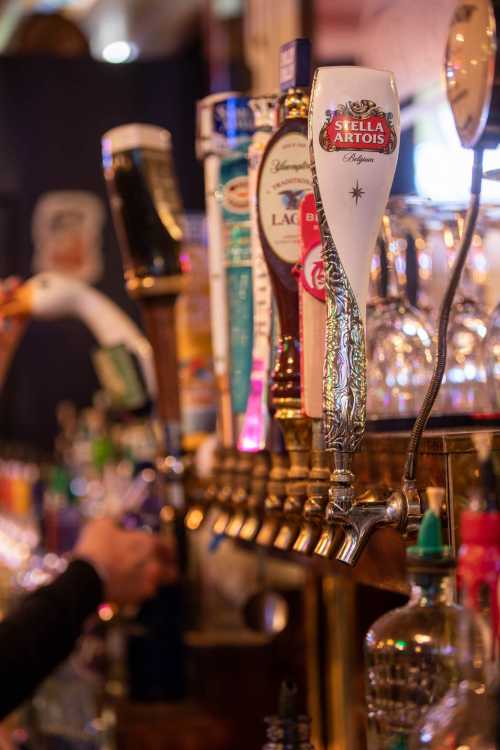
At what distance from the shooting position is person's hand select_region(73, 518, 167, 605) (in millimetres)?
2502

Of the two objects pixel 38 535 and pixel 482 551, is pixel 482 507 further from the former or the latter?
pixel 38 535

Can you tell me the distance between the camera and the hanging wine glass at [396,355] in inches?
55.9

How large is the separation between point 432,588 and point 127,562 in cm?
162

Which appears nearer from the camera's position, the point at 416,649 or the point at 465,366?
the point at 416,649

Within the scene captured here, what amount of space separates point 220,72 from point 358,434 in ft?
15.0

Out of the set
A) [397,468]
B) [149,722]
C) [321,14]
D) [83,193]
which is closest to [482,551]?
[397,468]

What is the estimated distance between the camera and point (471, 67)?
1196 millimetres

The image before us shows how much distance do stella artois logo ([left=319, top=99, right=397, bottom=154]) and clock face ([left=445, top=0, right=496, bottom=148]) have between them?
0.15 metres

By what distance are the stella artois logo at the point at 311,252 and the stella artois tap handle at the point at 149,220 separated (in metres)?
0.81

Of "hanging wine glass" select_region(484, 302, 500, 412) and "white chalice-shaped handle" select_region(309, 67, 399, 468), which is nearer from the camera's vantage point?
"white chalice-shaped handle" select_region(309, 67, 399, 468)

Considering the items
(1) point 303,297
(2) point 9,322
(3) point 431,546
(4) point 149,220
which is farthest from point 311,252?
(2) point 9,322

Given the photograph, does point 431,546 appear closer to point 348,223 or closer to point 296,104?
point 348,223

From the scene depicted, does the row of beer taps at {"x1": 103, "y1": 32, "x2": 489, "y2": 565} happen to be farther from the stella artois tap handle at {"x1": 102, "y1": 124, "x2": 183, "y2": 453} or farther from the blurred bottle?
the stella artois tap handle at {"x1": 102, "y1": 124, "x2": 183, "y2": 453}

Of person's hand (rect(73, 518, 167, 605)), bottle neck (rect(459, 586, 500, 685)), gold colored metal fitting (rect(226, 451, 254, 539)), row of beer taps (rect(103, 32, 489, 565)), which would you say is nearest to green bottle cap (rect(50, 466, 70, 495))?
person's hand (rect(73, 518, 167, 605))
